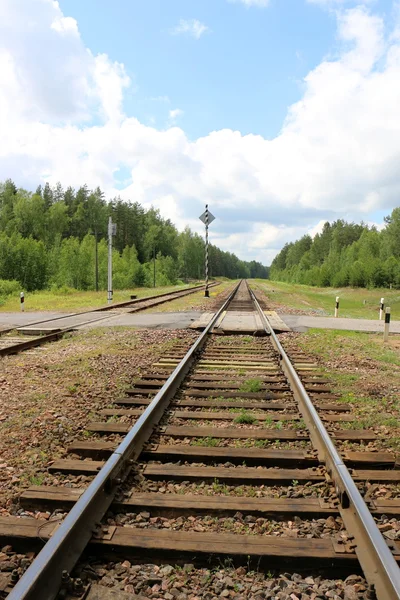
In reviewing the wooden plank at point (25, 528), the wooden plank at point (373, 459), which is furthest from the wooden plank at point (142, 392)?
the wooden plank at point (25, 528)

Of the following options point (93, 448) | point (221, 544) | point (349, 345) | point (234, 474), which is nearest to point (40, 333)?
point (349, 345)

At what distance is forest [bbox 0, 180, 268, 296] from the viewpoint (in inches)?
1977

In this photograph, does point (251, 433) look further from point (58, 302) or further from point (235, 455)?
point (58, 302)

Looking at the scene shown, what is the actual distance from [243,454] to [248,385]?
2.60 m

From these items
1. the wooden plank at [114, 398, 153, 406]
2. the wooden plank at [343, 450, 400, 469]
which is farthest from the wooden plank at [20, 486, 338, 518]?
the wooden plank at [114, 398, 153, 406]

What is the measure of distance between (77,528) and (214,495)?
1.05 meters

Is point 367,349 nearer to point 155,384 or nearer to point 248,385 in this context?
point 248,385

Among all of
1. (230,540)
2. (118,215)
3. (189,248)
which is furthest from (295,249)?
(230,540)

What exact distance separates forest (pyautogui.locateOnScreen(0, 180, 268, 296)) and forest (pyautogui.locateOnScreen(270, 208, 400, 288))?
27662 mm

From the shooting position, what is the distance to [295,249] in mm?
156625

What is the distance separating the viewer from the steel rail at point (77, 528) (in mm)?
2240

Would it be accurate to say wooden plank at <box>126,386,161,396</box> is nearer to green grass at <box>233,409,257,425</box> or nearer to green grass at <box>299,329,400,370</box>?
green grass at <box>233,409,257,425</box>

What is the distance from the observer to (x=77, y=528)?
2.74 metres

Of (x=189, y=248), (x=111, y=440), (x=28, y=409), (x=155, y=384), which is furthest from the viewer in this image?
(x=189, y=248)
